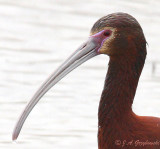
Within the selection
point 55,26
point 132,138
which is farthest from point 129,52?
point 55,26

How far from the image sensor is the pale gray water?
10305 millimetres

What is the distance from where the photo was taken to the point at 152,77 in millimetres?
12336

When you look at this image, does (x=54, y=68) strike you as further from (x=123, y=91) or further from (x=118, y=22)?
(x=118, y=22)

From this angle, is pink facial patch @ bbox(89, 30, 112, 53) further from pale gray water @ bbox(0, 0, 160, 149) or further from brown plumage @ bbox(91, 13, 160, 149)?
pale gray water @ bbox(0, 0, 160, 149)

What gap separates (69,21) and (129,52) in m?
6.98

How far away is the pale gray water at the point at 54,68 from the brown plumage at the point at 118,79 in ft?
6.88

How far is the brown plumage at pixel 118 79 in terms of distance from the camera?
7.72m

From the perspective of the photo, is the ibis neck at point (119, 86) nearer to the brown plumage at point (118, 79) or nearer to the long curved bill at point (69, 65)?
the brown plumage at point (118, 79)

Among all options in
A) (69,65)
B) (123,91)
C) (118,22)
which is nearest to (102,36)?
(118,22)

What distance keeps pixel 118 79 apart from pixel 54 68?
14.8ft

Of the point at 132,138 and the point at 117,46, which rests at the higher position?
the point at 117,46

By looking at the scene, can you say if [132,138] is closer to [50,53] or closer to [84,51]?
[84,51]

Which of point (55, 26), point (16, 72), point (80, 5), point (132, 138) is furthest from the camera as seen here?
point (80, 5)

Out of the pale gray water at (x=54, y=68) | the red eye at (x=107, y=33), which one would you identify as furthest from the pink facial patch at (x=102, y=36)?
the pale gray water at (x=54, y=68)
